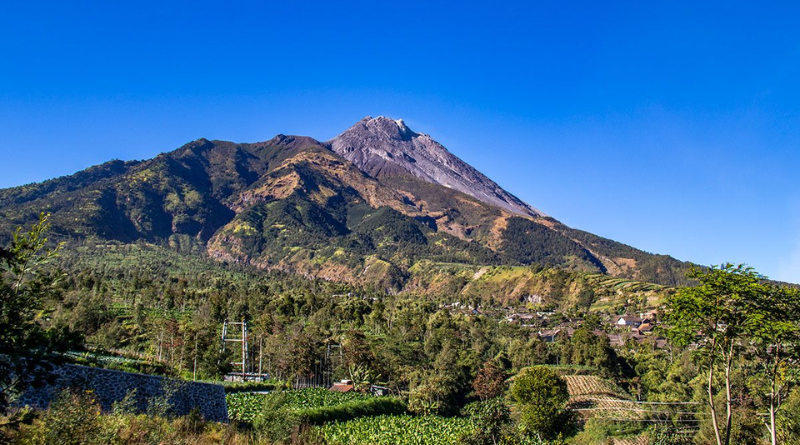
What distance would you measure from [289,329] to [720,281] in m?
66.8

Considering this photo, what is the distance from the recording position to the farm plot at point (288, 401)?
98.8 ft

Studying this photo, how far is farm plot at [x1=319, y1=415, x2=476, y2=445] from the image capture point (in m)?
35.0

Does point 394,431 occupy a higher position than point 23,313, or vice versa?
point 23,313

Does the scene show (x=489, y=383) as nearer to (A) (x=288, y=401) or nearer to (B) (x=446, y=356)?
(B) (x=446, y=356)

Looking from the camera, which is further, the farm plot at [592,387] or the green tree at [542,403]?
the farm plot at [592,387]

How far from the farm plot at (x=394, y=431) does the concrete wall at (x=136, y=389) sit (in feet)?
32.6

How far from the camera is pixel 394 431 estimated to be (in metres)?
41.0

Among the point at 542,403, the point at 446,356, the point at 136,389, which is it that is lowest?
the point at 542,403

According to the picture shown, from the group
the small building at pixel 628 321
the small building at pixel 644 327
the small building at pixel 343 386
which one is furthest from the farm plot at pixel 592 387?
the small building at pixel 628 321

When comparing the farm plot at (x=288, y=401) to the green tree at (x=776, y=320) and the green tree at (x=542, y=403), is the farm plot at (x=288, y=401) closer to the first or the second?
the green tree at (x=542, y=403)

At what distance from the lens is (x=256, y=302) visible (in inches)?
3844

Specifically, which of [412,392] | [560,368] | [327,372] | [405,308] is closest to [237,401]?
[412,392]

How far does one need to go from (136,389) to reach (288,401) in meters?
7.62

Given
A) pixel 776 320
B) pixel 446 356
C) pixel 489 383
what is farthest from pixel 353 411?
pixel 776 320
